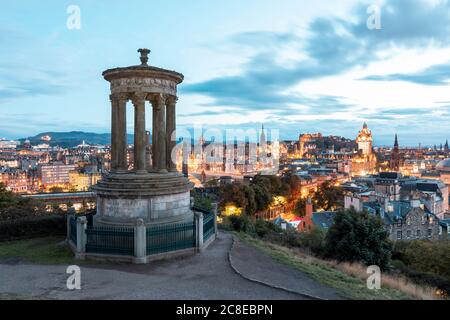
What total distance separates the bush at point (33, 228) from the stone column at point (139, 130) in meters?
6.42

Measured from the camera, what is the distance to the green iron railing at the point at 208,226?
Result: 17.4m

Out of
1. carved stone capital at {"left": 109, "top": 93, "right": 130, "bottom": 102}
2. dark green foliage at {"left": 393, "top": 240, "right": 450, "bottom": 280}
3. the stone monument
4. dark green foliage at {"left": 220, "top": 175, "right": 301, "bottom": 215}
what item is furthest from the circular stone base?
dark green foliage at {"left": 220, "top": 175, "right": 301, "bottom": 215}

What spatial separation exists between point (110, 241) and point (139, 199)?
7.74 ft

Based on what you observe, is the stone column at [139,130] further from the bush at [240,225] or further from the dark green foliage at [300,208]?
the dark green foliage at [300,208]

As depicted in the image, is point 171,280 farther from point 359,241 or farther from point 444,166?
point 444,166

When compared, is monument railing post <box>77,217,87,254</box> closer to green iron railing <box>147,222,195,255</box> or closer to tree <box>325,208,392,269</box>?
green iron railing <box>147,222,195,255</box>

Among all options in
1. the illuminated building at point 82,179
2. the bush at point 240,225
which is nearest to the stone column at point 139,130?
the bush at point 240,225

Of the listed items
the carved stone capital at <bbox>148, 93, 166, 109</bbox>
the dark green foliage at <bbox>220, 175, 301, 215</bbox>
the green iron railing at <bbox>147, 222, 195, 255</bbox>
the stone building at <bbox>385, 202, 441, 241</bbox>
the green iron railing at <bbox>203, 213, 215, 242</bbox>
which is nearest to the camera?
the green iron railing at <bbox>147, 222, 195, 255</bbox>

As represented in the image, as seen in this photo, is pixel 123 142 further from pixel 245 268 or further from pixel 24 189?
pixel 24 189

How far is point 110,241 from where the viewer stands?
Result: 1515cm

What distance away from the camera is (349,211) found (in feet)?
76.1

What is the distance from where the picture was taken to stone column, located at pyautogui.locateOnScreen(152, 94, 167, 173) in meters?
18.4

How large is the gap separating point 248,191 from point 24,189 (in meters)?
134
